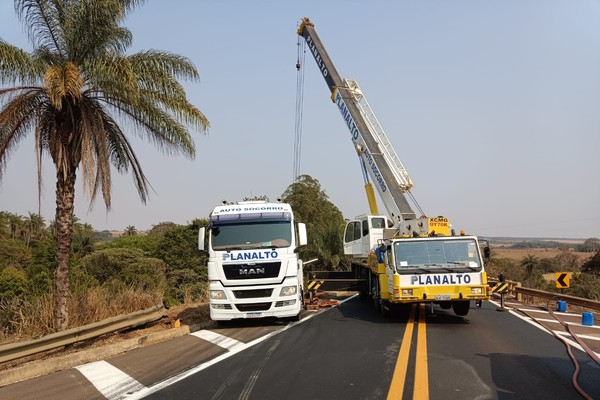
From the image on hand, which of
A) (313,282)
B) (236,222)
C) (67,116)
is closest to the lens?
(67,116)

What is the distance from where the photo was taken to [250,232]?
39.7ft

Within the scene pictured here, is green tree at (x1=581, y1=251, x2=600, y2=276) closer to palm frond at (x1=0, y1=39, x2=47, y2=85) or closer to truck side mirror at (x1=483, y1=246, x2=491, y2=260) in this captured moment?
truck side mirror at (x1=483, y1=246, x2=491, y2=260)

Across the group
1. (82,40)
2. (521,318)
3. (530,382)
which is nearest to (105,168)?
(82,40)

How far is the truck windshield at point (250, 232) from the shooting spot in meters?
11.9

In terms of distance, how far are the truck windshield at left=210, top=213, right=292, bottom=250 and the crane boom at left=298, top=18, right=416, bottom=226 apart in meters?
5.43

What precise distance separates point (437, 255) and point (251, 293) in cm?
454

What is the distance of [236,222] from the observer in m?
12.2

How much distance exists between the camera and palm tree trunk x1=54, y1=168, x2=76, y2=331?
32.7ft

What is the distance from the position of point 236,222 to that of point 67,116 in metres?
4.44

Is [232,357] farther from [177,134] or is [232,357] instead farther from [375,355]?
[177,134]

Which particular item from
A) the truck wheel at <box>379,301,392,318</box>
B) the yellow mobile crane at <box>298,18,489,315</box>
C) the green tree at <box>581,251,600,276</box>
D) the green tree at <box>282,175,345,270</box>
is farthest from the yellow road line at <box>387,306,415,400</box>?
the green tree at <box>581,251,600,276</box>

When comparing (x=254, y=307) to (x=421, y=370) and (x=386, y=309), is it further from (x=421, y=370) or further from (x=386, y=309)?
(x=421, y=370)

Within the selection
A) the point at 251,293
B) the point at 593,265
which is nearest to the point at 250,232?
the point at 251,293

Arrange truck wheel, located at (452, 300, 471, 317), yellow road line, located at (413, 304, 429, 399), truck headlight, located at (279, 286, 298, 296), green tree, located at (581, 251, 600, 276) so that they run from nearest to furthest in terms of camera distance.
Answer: yellow road line, located at (413, 304, 429, 399) → truck headlight, located at (279, 286, 298, 296) → truck wheel, located at (452, 300, 471, 317) → green tree, located at (581, 251, 600, 276)
